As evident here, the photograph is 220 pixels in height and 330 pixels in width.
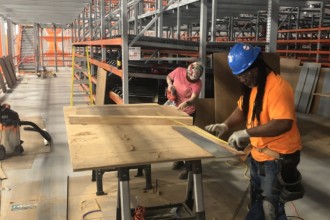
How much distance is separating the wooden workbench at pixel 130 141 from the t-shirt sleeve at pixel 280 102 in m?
0.43

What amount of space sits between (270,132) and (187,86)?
2595mm

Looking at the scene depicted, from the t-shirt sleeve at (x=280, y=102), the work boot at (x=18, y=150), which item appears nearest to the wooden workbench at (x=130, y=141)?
the t-shirt sleeve at (x=280, y=102)

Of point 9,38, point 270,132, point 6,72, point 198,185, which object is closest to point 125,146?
point 198,185

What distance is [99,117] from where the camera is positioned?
312 centimetres

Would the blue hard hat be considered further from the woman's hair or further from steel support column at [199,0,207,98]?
steel support column at [199,0,207,98]

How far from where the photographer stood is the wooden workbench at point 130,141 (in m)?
2.15

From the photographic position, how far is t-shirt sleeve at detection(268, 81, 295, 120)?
2.42m

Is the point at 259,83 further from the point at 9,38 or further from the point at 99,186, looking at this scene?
the point at 9,38

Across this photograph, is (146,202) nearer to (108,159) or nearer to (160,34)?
(108,159)

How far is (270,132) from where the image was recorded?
2438 mm

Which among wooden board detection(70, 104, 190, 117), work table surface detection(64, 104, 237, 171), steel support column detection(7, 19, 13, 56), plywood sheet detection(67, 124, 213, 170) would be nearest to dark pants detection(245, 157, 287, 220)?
work table surface detection(64, 104, 237, 171)

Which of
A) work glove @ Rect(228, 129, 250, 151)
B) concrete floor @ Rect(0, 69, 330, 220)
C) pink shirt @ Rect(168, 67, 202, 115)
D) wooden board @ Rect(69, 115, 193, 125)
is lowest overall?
concrete floor @ Rect(0, 69, 330, 220)

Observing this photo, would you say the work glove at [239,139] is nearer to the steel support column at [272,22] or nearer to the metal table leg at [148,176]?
the metal table leg at [148,176]

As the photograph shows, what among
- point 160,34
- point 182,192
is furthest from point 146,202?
point 160,34
